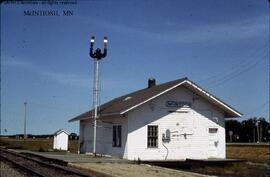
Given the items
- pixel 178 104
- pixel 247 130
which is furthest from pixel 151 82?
pixel 247 130

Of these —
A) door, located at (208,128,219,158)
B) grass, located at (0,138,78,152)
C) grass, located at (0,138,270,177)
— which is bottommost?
grass, located at (0,138,270,177)

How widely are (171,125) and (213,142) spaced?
2.81m

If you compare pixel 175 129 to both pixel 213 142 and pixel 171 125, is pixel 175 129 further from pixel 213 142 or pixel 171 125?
pixel 213 142

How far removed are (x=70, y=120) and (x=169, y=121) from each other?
12816 millimetres

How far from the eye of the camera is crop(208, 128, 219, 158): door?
24.4 m

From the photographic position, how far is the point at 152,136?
23.1m

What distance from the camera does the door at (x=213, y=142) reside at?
24359mm

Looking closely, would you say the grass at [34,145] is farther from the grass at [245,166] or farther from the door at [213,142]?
the door at [213,142]

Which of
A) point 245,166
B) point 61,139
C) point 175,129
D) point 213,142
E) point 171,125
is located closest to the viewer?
point 245,166

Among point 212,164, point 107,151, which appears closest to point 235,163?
point 212,164

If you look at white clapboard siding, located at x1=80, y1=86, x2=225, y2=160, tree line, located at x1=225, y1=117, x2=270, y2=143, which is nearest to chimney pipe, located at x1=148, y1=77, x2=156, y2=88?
white clapboard siding, located at x1=80, y1=86, x2=225, y2=160

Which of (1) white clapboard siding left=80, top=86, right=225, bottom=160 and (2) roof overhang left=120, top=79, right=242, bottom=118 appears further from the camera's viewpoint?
(2) roof overhang left=120, top=79, right=242, bottom=118

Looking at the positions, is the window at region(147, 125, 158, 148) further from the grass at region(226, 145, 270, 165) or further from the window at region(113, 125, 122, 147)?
the grass at region(226, 145, 270, 165)

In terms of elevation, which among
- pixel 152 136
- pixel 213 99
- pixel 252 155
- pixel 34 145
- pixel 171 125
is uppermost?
pixel 213 99
